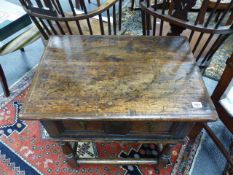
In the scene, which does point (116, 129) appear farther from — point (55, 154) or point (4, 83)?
point (4, 83)

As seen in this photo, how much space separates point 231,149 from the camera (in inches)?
47.6

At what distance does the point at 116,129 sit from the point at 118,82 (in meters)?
0.19

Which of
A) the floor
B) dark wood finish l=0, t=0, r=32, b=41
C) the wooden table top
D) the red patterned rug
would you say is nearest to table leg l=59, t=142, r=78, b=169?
the red patterned rug

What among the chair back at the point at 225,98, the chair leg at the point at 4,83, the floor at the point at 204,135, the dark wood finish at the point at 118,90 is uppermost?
the dark wood finish at the point at 118,90

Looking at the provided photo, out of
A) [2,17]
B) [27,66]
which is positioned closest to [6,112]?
[27,66]

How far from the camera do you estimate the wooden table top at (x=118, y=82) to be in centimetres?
75

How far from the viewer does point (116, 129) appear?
862mm

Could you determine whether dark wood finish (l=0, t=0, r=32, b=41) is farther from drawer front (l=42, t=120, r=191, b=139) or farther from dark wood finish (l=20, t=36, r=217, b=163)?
drawer front (l=42, t=120, r=191, b=139)

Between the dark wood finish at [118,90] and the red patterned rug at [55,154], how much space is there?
414 millimetres

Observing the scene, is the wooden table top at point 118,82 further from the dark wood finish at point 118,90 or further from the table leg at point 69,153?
the table leg at point 69,153

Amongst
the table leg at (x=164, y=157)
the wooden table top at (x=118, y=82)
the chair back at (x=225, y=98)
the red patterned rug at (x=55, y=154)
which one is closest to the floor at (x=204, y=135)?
the red patterned rug at (x=55, y=154)

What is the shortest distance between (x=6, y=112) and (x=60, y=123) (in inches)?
33.5

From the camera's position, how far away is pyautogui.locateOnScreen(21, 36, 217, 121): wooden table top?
75 cm

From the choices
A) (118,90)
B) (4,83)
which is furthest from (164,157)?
(4,83)
